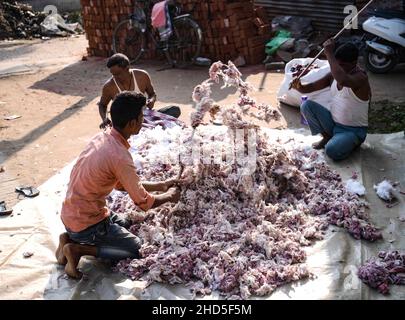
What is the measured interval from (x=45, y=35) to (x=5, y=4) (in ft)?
7.02

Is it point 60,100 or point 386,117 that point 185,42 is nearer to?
point 60,100

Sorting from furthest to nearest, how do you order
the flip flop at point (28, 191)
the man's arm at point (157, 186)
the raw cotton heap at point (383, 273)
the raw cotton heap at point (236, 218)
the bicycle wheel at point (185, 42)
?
the bicycle wheel at point (185, 42) → the flip flop at point (28, 191) → the man's arm at point (157, 186) → the raw cotton heap at point (236, 218) → the raw cotton heap at point (383, 273)

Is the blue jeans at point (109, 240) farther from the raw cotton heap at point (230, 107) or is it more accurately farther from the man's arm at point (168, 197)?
the raw cotton heap at point (230, 107)

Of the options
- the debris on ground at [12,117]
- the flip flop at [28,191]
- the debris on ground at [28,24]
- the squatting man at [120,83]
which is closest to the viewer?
the flip flop at [28,191]

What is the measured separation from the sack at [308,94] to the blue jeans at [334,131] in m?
0.50

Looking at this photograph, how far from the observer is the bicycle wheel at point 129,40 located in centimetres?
936

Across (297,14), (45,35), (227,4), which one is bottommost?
(45,35)

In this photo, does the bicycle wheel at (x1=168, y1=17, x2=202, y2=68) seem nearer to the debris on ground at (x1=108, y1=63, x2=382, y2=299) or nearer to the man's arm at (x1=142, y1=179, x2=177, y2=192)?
the debris on ground at (x1=108, y1=63, x2=382, y2=299)

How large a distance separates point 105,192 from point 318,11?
27.0 feet

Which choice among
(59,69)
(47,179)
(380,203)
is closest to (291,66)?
(380,203)

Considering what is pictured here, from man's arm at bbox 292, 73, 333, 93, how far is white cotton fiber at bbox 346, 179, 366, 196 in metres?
1.45

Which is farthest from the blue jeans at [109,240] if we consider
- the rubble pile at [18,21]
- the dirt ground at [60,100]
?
the rubble pile at [18,21]

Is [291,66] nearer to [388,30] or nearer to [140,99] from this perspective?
[388,30]

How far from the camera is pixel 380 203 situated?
146 inches
